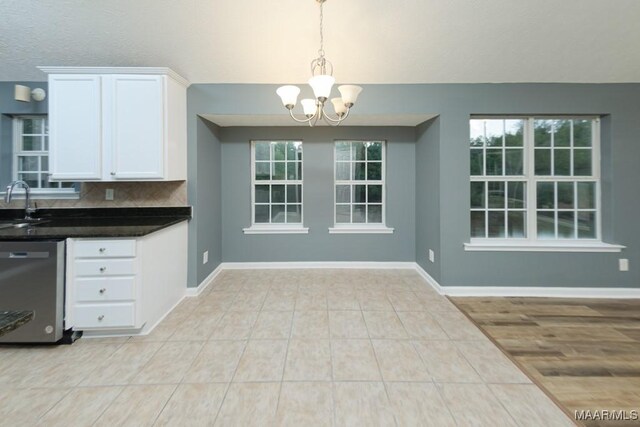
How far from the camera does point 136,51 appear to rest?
9.61 ft

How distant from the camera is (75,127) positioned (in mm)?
2787

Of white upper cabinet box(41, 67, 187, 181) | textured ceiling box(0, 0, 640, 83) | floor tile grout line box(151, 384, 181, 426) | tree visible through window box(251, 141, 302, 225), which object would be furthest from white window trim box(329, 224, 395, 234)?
floor tile grout line box(151, 384, 181, 426)

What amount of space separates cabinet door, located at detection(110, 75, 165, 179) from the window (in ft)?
3.67

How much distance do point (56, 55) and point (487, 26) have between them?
4172mm

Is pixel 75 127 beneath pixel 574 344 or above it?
above

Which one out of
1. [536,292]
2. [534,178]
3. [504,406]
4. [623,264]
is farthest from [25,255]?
[623,264]

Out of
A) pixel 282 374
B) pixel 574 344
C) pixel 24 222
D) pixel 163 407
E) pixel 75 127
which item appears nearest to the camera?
pixel 163 407

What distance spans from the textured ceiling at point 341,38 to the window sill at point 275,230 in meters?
1.96

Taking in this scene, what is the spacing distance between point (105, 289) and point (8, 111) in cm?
268

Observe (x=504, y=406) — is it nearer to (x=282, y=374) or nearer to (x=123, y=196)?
(x=282, y=374)

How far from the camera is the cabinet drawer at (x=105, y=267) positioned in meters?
2.38

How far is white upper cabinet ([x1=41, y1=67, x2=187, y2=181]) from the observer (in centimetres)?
277

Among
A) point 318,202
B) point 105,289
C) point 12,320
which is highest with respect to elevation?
point 318,202

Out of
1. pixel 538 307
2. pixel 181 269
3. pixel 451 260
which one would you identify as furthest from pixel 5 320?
pixel 538 307
